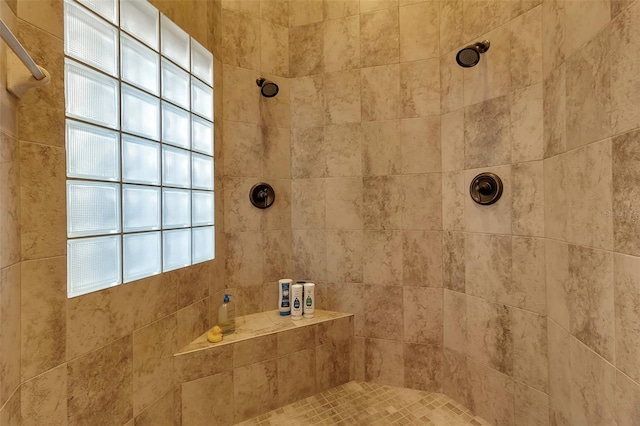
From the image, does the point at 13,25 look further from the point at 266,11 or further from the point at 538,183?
the point at 538,183

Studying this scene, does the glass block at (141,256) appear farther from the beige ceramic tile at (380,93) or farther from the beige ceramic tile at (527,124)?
the beige ceramic tile at (527,124)

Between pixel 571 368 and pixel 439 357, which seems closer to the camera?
pixel 571 368

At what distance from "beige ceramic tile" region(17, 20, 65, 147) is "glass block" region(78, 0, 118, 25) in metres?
0.12

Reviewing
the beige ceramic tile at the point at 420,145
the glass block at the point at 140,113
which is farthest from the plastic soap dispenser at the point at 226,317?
the beige ceramic tile at the point at 420,145

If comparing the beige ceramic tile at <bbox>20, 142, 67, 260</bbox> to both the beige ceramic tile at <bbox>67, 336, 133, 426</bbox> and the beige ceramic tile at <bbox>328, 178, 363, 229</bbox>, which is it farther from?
the beige ceramic tile at <bbox>328, 178, 363, 229</bbox>

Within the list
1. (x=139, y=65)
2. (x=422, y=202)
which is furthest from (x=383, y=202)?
(x=139, y=65)

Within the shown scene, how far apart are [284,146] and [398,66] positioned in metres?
0.89

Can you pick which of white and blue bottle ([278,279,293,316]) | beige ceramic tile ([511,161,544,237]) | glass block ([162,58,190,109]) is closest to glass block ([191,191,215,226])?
glass block ([162,58,190,109])

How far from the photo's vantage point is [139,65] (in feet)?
3.89

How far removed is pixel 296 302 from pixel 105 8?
1666mm

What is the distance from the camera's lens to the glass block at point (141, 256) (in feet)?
3.67

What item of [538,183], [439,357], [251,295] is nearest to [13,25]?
[251,295]

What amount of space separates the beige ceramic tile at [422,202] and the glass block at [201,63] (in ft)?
4.40

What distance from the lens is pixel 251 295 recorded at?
70.3 inches
